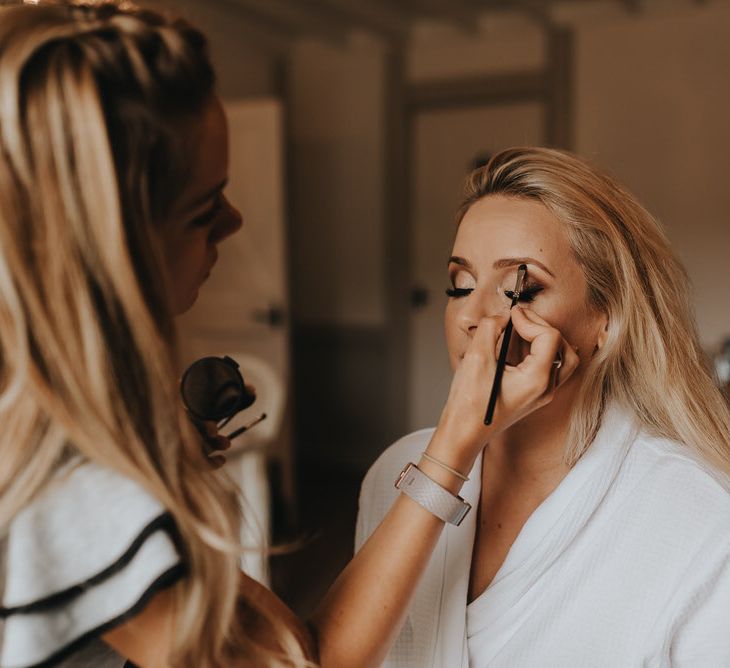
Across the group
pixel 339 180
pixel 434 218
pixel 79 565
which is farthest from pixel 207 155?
pixel 339 180

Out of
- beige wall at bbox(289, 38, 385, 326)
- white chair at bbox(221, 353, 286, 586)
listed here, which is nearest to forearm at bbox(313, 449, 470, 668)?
white chair at bbox(221, 353, 286, 586)

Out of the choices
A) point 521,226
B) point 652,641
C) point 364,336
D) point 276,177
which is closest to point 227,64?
point 276,177

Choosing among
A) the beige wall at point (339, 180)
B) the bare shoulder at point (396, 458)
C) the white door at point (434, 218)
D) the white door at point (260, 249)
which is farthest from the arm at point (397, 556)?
the beige wall at point (339, 180)

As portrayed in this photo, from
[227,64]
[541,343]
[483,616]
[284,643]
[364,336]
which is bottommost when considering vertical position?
[364,336]

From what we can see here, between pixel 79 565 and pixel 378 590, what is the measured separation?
262 mm

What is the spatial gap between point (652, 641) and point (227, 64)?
14.1 feet

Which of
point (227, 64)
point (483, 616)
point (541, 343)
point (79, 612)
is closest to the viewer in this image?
point (79, 612)

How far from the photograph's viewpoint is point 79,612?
0.62 m

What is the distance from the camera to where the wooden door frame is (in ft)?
15.1

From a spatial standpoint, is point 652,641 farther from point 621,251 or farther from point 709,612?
point 621,251

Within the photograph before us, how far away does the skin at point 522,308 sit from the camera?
3.79 feet

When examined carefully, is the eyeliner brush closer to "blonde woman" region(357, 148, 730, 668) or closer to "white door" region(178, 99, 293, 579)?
"blonde woman" region(357, 148, 730, 668)

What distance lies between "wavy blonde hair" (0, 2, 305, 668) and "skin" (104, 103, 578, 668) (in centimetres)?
3

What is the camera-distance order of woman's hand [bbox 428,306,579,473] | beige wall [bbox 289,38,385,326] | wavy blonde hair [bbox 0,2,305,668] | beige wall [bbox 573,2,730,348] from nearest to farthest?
1. wavy blonde hair [bbox 0,2,305,668]
2. woman's hand [bbox 428,306,579,473]
3. beige wall [bbox 573,2,730,348]
4. beige wall [bbox 289,38,385,326]
